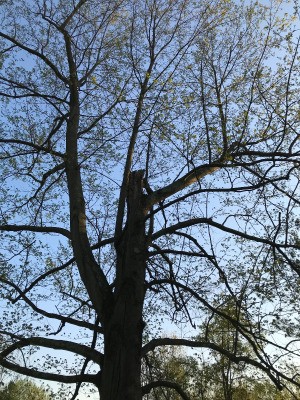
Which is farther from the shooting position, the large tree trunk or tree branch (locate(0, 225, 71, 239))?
tree branch (locate(0, 225, 71, 239))

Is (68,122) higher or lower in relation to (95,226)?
higher

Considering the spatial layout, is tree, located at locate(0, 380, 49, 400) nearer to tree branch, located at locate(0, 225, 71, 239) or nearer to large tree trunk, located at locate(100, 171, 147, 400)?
tree branch, located at locate(0, 225, 71, 239)

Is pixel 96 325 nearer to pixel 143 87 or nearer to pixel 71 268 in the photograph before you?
pixel 71 268

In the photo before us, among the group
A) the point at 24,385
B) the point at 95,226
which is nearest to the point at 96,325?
the point at 95,226

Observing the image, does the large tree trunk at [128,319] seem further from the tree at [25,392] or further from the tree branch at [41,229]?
the tree at [25,392]

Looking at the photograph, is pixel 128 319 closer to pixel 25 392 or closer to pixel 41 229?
pixel 41 229

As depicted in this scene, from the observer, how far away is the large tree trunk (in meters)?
4.77

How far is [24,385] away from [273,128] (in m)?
24.3

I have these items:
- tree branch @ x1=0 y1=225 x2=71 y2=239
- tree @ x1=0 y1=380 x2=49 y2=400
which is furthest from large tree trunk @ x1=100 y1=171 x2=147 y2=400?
tree @ x1=0 y1=380 x2=49 y2=400

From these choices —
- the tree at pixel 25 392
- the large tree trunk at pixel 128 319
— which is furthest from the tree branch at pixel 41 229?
the tree at pixel 25 392

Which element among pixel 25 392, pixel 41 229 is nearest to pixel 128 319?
pixel 41 229

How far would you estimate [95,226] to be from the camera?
285 inches

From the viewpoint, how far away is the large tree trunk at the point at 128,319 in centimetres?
477

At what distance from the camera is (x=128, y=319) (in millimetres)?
5195
